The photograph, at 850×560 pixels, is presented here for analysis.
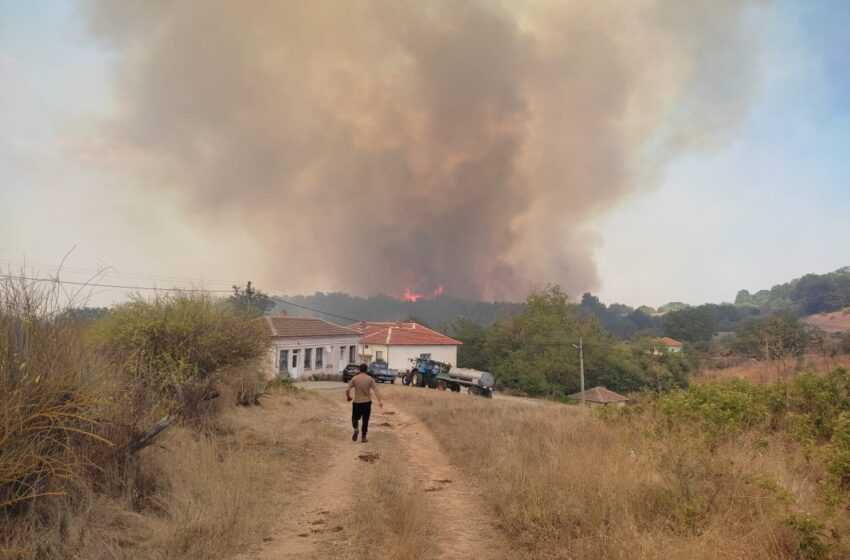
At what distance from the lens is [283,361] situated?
42344mm

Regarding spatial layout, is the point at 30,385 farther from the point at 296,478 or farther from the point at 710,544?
the point at 710,544

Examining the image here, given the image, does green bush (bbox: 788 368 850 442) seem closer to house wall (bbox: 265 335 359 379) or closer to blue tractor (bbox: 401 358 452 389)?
blue tractor (bbox: 401 358 452 389)

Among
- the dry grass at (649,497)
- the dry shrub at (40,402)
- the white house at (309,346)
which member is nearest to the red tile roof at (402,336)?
the white house at (309,346)

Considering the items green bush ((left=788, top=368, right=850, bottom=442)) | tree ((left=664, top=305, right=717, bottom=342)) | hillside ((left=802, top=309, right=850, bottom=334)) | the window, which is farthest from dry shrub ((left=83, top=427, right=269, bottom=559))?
tree ((left=664, top=305, right=717, bottom=342))

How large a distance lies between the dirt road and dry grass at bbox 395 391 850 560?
49 centimetres

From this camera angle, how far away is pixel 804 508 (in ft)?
16.4

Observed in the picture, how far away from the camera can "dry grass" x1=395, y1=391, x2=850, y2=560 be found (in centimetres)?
471

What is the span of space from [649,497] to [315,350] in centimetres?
4354

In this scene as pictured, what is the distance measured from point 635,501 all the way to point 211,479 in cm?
591

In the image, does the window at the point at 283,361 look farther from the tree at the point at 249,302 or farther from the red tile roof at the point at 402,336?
the red tile roof at the point at 402,336

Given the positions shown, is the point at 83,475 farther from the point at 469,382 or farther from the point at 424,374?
the point at 424,374

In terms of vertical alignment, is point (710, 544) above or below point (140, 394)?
below

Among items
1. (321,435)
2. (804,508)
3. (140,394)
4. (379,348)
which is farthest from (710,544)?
(379,348)

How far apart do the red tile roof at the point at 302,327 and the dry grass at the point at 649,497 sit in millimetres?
35363
